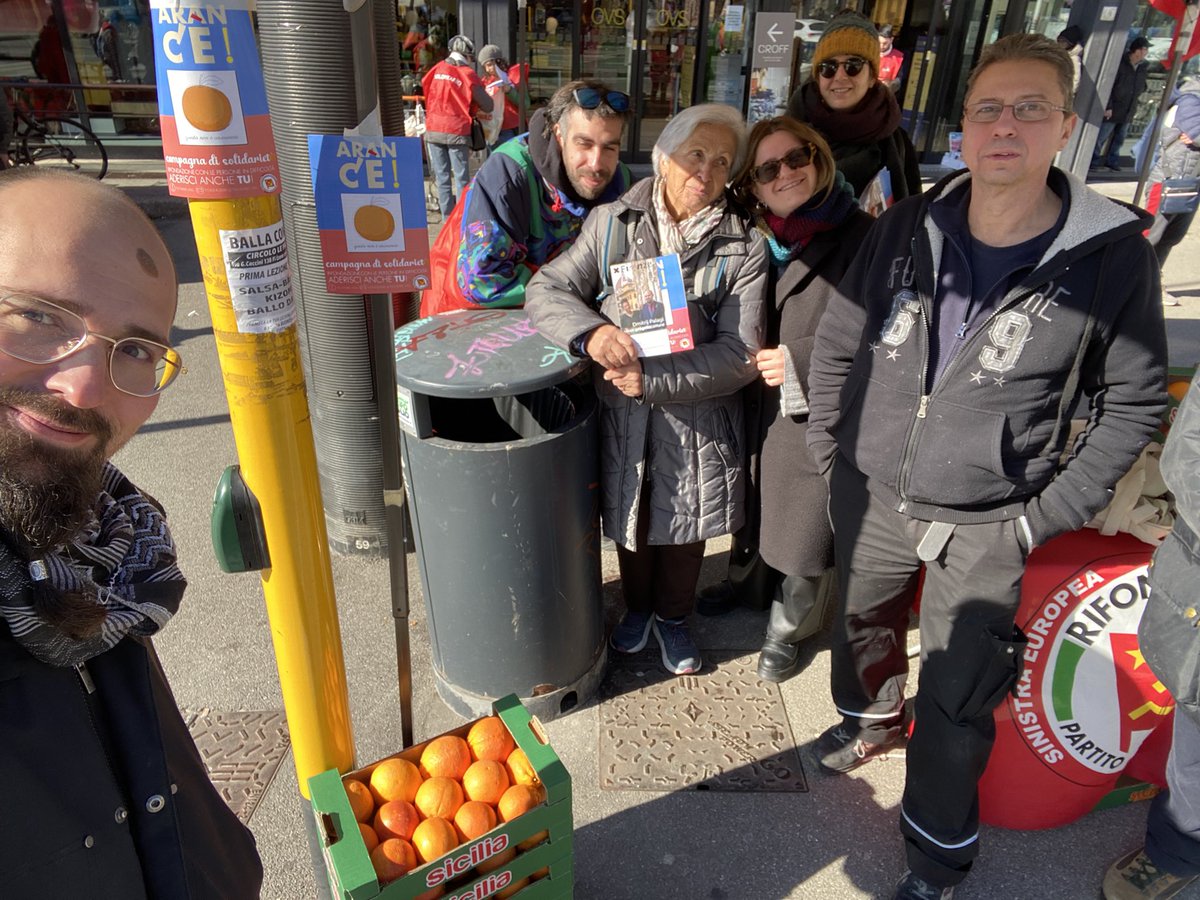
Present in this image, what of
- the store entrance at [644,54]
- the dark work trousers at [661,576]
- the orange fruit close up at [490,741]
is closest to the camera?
the orange fruit close up at [490,741]

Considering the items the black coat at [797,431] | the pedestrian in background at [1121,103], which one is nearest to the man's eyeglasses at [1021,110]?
the black coat at [797,431]

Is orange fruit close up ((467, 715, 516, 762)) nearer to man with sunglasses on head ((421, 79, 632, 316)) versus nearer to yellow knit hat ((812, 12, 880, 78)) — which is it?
man with sunglasses on head ((421, 79, 632, 316))

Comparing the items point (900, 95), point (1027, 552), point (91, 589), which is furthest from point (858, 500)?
point (900, 95)

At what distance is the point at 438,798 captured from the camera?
71.7 inches

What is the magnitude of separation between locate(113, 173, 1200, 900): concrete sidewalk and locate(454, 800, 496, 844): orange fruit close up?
2.36 feet

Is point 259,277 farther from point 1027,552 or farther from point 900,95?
point 900,95

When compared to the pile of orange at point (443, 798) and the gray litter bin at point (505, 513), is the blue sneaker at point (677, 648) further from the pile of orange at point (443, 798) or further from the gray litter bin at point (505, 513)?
the pile of orange at point (443, 798)

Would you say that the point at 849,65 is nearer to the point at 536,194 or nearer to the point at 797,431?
the point at 536,194

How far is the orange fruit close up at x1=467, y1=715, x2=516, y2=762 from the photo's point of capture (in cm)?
194

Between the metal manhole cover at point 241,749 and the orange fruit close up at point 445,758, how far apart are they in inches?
39.0

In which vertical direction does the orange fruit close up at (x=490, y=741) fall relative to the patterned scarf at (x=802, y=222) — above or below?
below

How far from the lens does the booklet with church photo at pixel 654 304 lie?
238 cm

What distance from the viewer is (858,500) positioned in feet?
7.54

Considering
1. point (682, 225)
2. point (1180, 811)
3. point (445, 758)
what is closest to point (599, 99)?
point (682, 225)
